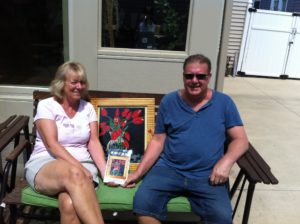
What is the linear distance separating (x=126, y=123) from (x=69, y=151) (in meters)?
0.63

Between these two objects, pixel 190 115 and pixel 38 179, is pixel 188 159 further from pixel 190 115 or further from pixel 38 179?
pixel 38 179

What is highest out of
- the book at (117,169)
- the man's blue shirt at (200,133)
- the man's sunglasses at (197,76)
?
the man's sunglasses at (197,76)

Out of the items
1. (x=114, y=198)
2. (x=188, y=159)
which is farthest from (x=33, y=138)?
(x=188, y=159)

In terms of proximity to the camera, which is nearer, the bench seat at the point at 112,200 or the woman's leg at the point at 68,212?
the woman's leg at the point at 68,212

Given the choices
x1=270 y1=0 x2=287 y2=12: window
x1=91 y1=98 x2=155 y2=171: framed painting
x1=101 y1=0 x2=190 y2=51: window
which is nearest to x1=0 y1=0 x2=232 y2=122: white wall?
x1=101 y1=0 x2=190 y2=51: window

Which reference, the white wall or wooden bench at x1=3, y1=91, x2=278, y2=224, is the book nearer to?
wooden bench at x1=3, y1=91, x2=278, y2=224

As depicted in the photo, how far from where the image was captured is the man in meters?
2.18

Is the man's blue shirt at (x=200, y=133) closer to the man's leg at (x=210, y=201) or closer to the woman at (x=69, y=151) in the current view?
the man's leg at (x=210, y=201)

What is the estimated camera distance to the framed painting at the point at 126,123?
112 inches

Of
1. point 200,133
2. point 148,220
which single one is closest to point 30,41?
point 200,133

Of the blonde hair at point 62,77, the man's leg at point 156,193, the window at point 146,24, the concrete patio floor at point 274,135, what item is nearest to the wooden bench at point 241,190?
the man's leg at point 156,193

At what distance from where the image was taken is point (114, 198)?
7.22 feet

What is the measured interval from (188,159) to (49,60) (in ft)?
8.84

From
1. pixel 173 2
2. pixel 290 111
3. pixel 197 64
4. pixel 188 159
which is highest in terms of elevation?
pixel 173 2
